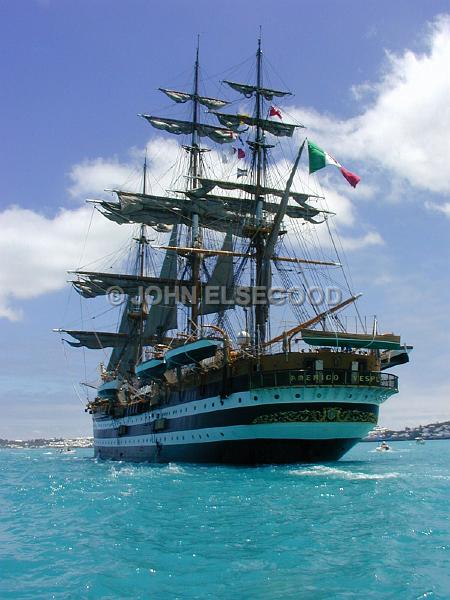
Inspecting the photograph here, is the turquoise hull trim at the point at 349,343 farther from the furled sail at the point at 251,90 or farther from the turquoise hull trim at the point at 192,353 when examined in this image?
the furled sail at the point at 251,90

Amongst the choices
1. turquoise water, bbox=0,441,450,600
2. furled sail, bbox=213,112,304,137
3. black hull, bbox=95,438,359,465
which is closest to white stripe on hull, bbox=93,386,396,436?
black hull, bbox=95,438,359,465

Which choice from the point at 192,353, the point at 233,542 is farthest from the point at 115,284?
the point at 233,542

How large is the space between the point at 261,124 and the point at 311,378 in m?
24.5

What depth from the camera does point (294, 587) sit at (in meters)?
10.0

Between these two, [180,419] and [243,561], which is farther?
[180,419]

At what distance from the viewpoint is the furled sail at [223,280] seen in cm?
5191

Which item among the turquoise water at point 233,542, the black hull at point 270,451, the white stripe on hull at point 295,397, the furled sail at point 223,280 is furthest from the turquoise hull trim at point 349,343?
the furled sail at point 223,280

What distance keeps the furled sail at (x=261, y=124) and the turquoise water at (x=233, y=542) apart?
106 feet

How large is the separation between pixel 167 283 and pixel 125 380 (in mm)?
9463

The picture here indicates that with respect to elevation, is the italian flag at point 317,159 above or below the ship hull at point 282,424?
above

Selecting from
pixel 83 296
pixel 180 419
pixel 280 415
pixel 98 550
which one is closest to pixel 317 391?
pixel 280 415

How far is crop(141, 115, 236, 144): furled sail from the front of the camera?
184 feet

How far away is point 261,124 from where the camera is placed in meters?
48.6

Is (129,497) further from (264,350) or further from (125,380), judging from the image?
(125,380)
